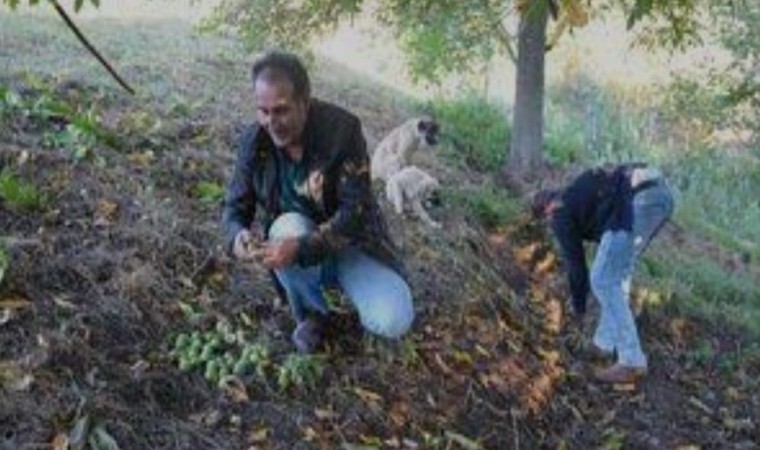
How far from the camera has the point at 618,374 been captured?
7.13m

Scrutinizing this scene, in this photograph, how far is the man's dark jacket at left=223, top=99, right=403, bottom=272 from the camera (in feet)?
15.9

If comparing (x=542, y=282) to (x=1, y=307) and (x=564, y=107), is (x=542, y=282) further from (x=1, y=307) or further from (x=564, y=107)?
(x=564, y=107)

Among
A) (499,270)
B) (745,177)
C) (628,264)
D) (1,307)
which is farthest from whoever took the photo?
(745,177)

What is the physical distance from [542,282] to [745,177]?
28.2ft

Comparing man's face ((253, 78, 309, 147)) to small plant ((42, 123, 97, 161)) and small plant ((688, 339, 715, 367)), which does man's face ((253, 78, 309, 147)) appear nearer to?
small plant ((42, 123, 97, 161))

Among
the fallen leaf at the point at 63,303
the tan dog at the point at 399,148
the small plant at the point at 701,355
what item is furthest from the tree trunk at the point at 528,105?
the fallen leaf at the point at 63,303

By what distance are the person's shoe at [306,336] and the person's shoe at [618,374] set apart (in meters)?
2.30

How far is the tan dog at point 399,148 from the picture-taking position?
27.8 feet

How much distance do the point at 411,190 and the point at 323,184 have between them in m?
3.11

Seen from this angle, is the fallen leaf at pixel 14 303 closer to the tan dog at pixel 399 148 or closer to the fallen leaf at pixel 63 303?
the fallen leaf at pixel 63 303

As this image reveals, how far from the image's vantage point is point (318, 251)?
15.8ft

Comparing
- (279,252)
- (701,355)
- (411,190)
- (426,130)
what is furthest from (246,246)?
(701,355)

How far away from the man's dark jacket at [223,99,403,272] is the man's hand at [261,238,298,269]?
4cm

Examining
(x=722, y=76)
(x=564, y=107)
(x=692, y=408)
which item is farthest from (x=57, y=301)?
(x=564, y=107)
